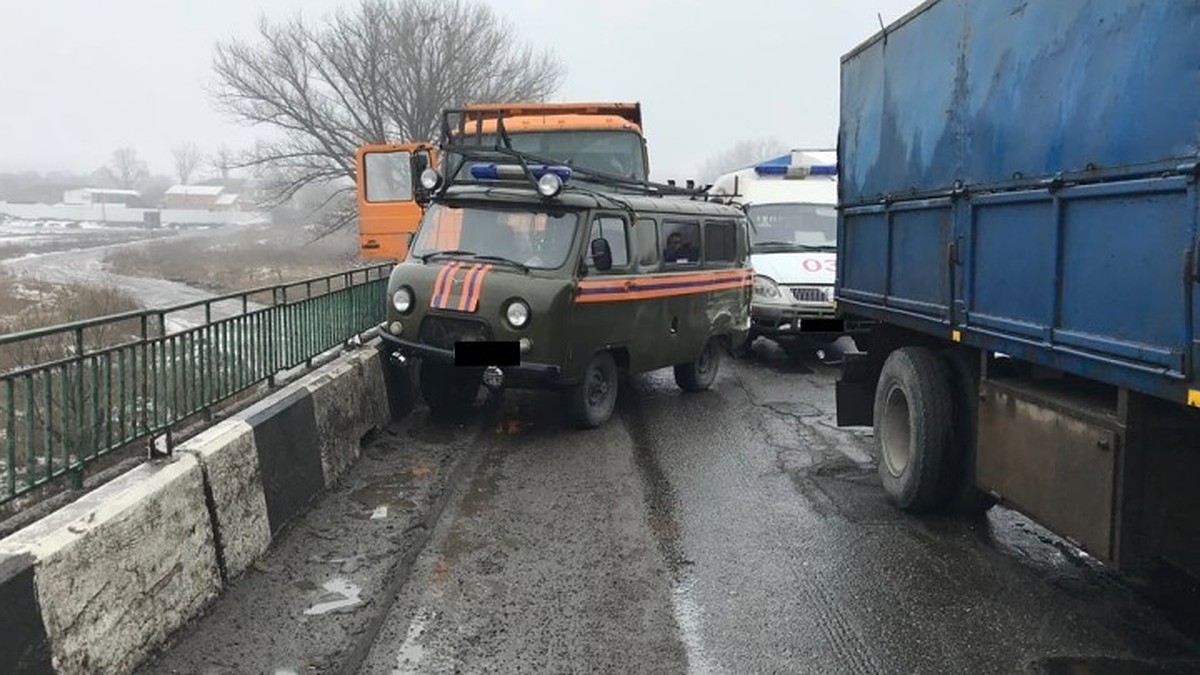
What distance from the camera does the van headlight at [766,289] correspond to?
1291 centimetres

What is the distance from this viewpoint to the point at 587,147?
12.1 metres

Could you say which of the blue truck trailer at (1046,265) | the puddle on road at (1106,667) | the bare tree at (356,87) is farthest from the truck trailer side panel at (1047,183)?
the bare tree at (356,87)

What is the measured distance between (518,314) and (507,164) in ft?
6.26

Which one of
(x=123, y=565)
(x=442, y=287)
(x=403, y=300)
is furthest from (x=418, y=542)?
(x=403, y=300)

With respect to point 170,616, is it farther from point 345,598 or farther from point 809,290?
point 809,290

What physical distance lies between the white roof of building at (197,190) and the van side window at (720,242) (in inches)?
6265

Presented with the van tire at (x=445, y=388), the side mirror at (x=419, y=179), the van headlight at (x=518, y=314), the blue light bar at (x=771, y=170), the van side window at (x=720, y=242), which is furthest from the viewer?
the blue light bar at (x=771, y=170)

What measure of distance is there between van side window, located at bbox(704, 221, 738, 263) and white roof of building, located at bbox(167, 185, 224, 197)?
15913cm

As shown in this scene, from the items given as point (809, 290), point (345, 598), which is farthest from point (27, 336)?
point (809, 290)

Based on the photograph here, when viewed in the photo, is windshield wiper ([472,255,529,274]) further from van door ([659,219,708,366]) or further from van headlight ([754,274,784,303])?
van headlight ([754,274,784,303])

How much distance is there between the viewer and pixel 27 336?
396 centimetres

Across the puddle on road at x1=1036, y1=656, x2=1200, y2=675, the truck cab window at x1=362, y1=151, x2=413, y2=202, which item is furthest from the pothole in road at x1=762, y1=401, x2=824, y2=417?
the truck cab window at x1=362, y1=151, x2=413, y2=202

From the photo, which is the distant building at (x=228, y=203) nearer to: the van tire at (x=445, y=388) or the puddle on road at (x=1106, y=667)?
the van tire at (x=445, y=388)

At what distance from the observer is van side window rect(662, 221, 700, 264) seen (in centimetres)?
966
